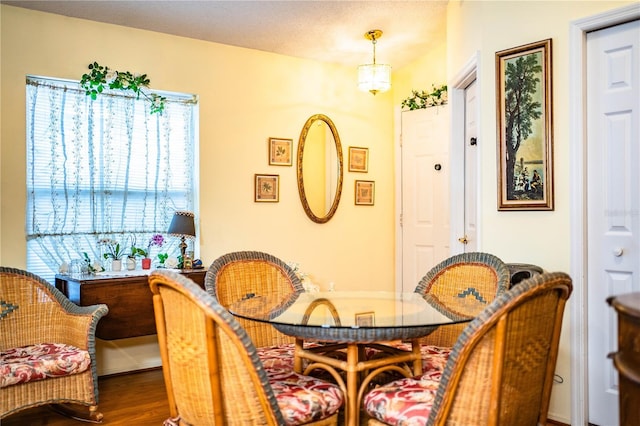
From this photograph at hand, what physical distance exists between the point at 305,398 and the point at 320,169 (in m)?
3.33

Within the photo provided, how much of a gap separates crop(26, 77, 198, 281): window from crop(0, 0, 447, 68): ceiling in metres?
0.52

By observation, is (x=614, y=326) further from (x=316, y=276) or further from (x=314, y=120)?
(x=314, y=120)

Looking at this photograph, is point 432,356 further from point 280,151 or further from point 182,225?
point 280,151

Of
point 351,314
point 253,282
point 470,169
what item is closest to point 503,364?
point 351,314

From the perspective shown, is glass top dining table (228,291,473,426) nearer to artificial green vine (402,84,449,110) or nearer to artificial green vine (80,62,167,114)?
artificial green vine (80,62,167,114)

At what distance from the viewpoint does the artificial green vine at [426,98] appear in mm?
4605

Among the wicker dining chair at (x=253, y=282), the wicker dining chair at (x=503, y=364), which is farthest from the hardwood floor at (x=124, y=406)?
the wicker dining chair at (x=503, y=364)

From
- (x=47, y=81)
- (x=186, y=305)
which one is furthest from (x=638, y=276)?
(x=47, y=81)

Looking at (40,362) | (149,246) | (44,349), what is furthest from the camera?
(149,246)

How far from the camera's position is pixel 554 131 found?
2.92 metres

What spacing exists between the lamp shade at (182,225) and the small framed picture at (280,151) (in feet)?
3.26

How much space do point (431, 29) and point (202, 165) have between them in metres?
2.05

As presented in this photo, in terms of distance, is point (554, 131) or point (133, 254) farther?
point (133, 254)

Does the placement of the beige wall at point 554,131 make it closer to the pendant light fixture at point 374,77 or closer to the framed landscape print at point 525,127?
the framed landscape print at point 525,127
